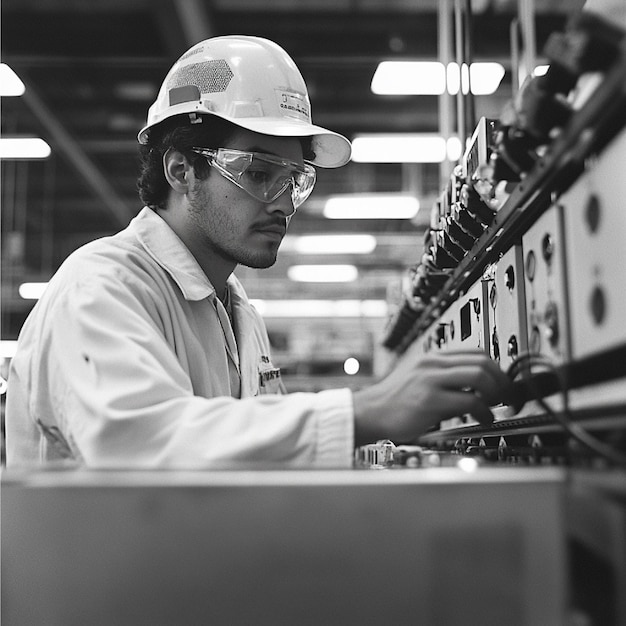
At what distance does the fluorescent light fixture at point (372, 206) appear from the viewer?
6.13 m

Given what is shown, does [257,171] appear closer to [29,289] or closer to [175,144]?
[175,144]

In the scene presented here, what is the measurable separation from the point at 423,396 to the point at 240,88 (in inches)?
37.3

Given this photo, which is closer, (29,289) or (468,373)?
(468,373)

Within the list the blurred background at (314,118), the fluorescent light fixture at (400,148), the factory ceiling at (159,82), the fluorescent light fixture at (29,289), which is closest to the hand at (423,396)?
the blurred background at (314,118)

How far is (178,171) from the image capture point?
181 cm

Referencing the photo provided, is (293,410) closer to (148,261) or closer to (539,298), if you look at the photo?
(539,298)

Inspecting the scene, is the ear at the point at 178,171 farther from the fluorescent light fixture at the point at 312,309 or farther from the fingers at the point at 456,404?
the fluorescent light fixture at the point at 312,309

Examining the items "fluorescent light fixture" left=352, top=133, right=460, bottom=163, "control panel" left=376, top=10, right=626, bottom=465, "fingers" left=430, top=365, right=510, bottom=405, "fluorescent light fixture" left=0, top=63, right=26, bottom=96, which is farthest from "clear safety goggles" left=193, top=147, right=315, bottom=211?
"fluorescent light fixture" left=352, top=133, right=460, bottom=163

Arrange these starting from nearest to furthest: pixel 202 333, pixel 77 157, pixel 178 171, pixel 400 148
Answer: pixel 202 333 → pixel 178 171 → pixel 400 148 → pixel 77 157

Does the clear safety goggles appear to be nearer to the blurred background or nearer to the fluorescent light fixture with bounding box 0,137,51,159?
the blurred background

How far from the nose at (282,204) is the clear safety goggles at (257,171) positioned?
2 cm

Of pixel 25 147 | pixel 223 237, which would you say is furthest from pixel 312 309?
pixel 223 237

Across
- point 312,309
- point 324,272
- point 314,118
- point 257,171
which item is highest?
point 314,118

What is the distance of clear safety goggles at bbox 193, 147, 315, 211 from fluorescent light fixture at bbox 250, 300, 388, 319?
9373mm
